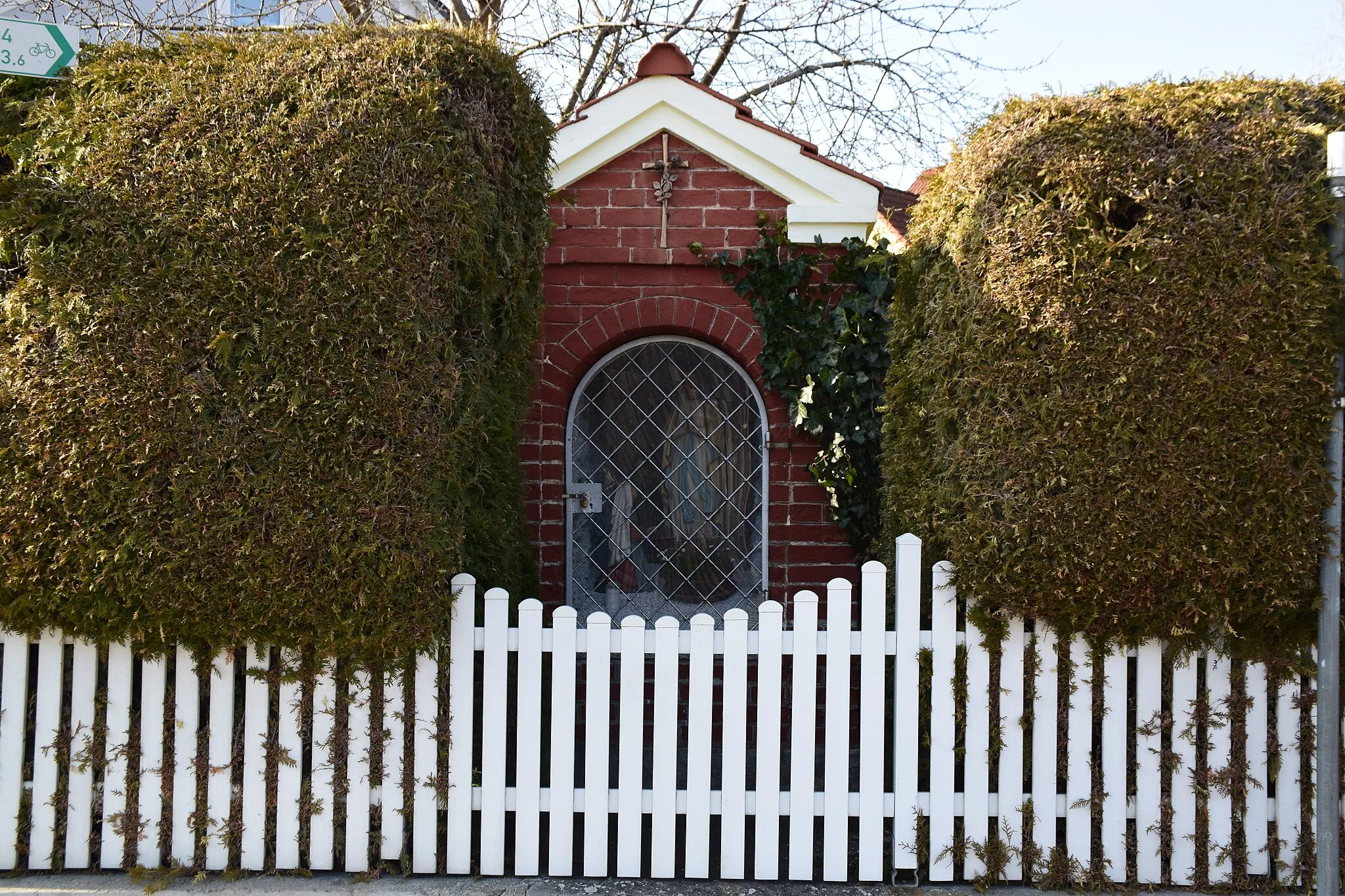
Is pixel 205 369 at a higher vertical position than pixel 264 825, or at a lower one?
higher

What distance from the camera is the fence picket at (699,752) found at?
340cm

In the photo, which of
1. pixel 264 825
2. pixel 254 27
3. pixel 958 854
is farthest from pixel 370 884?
pixel 254 27

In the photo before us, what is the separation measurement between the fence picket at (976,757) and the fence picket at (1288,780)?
1070mm

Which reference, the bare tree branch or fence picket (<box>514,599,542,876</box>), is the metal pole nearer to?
fence picket (<box>514,599,542,876</box>)

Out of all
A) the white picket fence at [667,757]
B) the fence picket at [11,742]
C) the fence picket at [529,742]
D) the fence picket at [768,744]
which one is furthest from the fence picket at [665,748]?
the fence picket at [11,742]

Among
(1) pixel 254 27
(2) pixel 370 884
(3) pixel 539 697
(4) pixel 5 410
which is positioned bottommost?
(2) pixel 370 884

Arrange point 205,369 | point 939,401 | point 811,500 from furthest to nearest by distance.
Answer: point 811,500, point 939,401, point 205,369

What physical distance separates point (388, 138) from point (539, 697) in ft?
6.96

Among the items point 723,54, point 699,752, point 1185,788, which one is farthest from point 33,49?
point 723,54

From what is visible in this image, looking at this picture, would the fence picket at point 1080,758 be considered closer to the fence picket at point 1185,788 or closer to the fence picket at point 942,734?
the fence picket at point 1185,788

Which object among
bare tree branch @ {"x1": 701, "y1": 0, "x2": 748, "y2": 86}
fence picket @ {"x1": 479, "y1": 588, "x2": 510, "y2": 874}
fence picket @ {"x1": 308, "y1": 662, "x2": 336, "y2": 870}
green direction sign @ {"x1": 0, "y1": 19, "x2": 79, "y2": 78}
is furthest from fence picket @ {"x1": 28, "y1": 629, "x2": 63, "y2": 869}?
bare tree branch @ {"x1": 701, "y1": 0, "x2": 748, "y2": 86}

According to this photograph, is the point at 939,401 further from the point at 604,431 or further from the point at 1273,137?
the point at 604,431

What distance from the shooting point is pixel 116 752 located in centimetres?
338

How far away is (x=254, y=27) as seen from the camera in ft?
11.3
